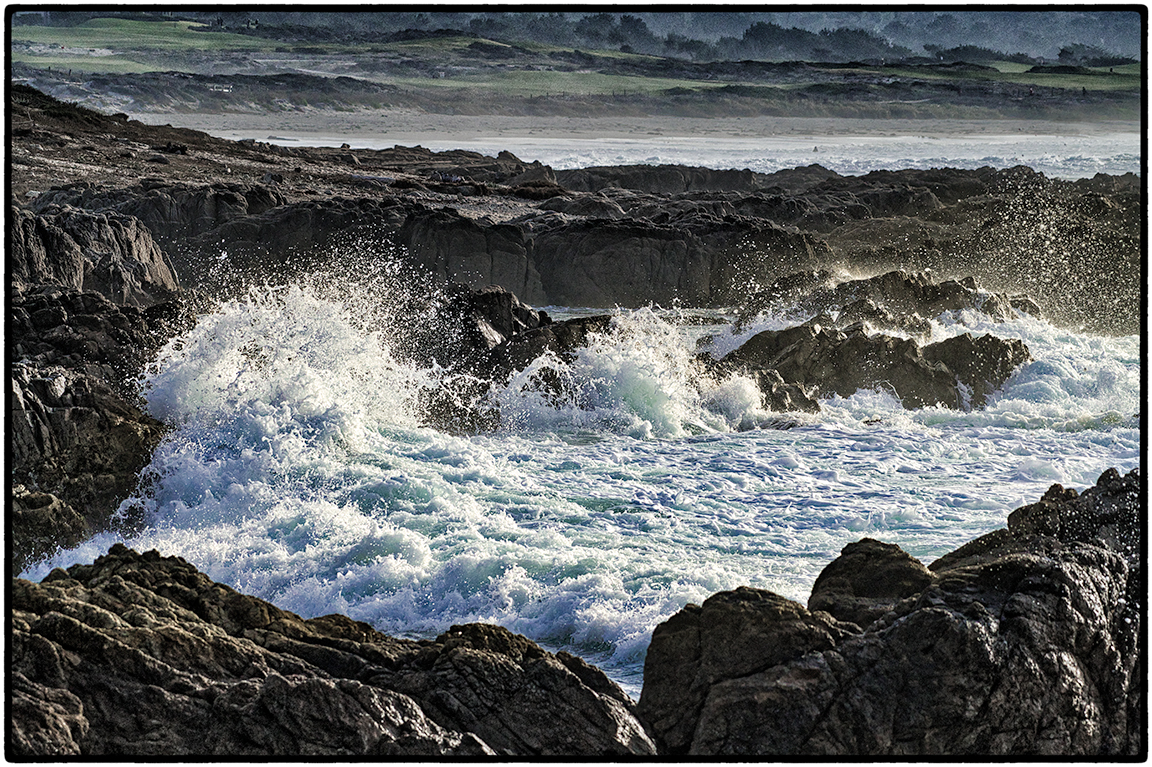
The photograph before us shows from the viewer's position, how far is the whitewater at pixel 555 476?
5512 millimetres

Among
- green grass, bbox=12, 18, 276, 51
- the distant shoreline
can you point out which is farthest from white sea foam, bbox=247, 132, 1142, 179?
green grass, bbox=12, 18, 276, 51

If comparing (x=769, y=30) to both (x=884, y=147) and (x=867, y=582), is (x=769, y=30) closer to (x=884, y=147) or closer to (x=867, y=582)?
(x=867, y=582)

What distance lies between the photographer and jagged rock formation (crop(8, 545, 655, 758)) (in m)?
3.10

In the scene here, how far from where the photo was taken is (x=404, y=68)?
6.71 m

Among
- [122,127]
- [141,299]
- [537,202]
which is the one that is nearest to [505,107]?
[141,299]

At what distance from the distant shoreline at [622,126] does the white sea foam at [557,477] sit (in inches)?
71.0

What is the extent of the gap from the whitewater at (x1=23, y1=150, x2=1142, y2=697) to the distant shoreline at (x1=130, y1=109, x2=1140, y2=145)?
5.83 ft

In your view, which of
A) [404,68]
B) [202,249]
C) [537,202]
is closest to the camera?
[404,68]

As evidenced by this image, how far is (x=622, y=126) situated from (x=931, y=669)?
5930 millimetres

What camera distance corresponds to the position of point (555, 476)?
24.7 feet

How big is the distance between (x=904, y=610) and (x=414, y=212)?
14031mm

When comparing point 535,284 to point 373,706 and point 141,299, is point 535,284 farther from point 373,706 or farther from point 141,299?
point 373,706

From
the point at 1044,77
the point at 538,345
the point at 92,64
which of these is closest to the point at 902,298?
the point at 538,345

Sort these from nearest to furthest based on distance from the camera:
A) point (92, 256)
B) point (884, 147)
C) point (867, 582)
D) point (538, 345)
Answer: point (867, 582) < point (538, 345) < point (884, 147) < point (92, 256)
